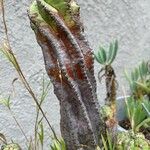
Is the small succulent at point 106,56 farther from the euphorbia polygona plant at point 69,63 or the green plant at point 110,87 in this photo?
the euphorbia polygona plant at point 69,63

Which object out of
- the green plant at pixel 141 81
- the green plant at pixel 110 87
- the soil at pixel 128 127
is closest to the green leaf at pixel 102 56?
the green plant at pixel 110 87

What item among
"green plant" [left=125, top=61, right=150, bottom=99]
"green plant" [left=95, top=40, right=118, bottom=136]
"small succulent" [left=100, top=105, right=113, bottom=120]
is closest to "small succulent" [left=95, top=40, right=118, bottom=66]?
"green plant" [left=95, top=40, right=118, bottom=136]

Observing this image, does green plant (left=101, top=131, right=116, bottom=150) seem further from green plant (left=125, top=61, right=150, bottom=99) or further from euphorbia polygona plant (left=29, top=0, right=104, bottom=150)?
green plant (left=125, top=61, right=150, bottom=99)

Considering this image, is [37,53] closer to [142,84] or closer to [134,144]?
[142,84]

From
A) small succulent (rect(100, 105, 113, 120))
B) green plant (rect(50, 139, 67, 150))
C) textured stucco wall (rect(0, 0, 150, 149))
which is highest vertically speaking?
textured stucco wall (rect(0, 0, 150, 149))

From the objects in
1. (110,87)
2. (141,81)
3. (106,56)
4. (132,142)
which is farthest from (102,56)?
(141,81)

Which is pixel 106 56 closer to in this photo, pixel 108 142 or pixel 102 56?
pixel 102 56
